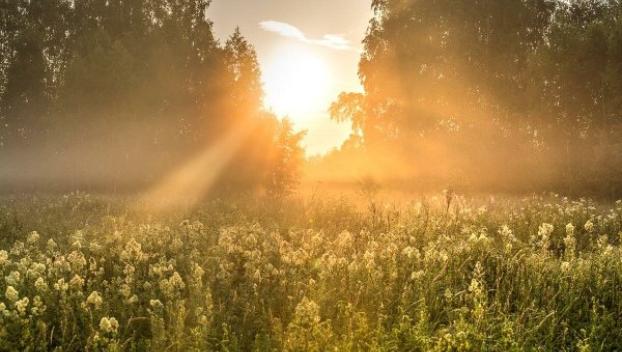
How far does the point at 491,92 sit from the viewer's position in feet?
103

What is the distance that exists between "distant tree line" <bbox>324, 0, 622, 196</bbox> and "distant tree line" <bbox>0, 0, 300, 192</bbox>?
32.5 ft

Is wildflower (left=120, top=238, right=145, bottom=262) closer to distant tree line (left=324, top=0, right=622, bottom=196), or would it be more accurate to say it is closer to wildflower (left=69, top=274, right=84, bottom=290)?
wildflower (left=69, top=274, right=84, bottom=290)

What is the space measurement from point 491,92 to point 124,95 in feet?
62.6

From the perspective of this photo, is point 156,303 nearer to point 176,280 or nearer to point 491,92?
point 176,280

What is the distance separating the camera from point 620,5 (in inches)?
1110

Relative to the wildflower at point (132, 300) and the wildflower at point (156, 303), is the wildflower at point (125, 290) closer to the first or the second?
the wildflower at point (132, 300)

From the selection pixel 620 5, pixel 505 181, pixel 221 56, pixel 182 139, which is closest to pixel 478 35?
pixel 620 5

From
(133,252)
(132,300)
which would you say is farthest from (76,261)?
(132,300)

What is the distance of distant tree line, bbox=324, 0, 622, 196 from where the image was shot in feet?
88.3

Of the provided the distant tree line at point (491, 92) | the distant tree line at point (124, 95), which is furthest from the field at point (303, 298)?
the distant tree line at point (491, 92)

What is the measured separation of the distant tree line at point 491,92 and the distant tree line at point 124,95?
32.5 ft

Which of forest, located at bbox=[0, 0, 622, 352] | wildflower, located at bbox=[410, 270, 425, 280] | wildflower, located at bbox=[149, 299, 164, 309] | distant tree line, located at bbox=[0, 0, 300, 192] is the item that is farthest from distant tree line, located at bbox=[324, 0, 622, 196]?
wildflower, located at bbox=[149, 299, 164, 309]

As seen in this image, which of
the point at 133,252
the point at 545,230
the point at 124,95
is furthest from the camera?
the point at 124,95

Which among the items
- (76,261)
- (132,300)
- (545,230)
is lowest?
(132,300)
